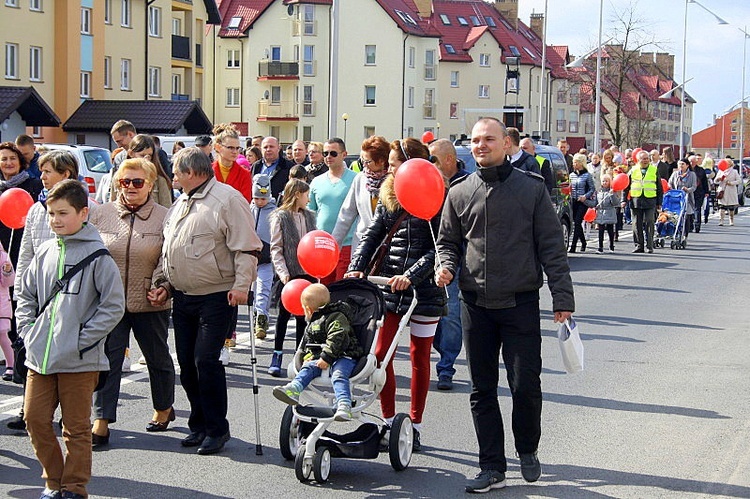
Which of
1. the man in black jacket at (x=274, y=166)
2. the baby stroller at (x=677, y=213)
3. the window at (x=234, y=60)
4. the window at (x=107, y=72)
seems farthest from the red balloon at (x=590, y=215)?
the window at (x=234, y=60)

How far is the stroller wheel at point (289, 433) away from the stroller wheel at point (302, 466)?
0.33m

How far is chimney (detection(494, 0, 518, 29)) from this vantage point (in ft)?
341

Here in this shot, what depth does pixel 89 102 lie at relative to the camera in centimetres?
5031

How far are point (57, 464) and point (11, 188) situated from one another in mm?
4119

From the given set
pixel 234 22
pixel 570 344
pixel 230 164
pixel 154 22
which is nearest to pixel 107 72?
pixel 154 22

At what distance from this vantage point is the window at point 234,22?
8400cm

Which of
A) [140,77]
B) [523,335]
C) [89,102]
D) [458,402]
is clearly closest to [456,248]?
[523,335]

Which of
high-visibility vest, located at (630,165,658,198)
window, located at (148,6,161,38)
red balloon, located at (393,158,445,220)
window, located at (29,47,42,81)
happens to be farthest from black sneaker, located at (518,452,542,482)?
window, located at (148,6,161,38)

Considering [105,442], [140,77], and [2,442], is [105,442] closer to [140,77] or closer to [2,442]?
[2,442]

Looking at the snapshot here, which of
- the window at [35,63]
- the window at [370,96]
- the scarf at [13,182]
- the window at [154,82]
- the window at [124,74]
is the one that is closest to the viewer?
the scarf at [13,182]

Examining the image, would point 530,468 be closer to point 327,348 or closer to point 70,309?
point 327,348

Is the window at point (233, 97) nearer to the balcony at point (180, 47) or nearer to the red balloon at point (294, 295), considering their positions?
the balcony at point (180, 47)

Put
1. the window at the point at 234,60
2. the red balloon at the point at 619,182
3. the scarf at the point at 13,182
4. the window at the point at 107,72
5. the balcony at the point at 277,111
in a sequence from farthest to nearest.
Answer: the window at the point at 234,60
the balcony at the point at 277,111
the window at the point at 107,72
the red balloon at the point at 619,182
the scarf at the point at 13,182

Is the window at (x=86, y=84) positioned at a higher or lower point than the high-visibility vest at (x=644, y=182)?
higher
